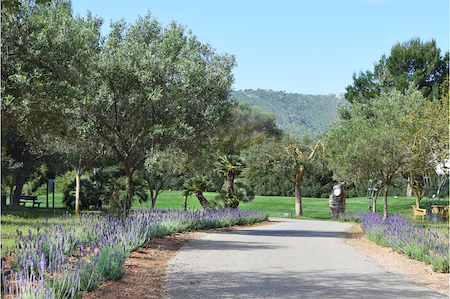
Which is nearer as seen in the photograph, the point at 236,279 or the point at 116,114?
the point at 236,279

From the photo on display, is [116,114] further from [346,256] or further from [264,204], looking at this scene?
[264,204]

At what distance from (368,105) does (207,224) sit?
23.9 meters

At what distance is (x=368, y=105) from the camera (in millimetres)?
34562

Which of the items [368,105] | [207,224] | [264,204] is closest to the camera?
[207,224]

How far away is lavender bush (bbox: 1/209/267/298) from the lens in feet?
15.1

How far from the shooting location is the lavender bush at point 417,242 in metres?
7.69

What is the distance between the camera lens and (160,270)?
23.8 ft

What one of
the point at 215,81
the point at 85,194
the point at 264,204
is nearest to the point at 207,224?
the point at 215,81

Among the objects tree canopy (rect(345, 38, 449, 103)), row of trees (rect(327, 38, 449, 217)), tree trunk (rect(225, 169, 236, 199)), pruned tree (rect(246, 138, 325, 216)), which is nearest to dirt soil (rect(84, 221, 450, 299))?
row of trees (rect(327, 38, 449, 217))

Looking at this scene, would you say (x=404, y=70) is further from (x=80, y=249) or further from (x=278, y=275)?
(x=80, y=249)

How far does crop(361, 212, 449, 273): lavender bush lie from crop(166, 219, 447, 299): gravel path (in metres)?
0.87

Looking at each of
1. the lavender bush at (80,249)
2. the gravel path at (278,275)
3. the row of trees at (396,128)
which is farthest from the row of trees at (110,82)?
the row of trees at (396,128)

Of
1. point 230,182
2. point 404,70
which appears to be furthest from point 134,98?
point 404,70

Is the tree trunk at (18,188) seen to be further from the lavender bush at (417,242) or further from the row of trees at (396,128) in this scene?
the lavender bush at (417,242)
